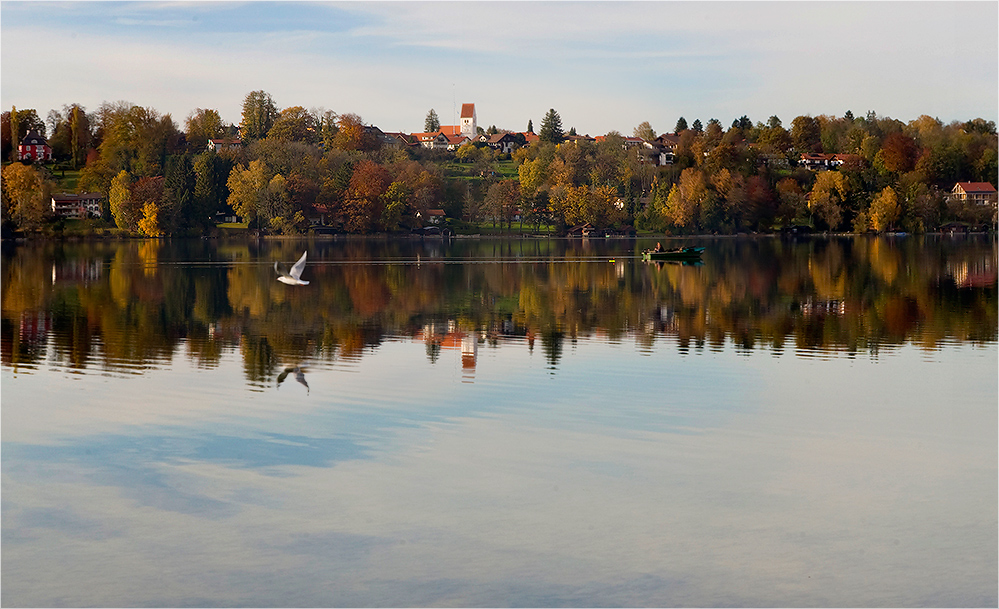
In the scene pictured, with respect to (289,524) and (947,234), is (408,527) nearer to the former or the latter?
(289,524)

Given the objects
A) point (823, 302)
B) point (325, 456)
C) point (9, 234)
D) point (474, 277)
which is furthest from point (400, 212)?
point (325, 456)

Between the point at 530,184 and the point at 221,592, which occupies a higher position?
the point at 530,184

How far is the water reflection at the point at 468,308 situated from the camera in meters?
35.8

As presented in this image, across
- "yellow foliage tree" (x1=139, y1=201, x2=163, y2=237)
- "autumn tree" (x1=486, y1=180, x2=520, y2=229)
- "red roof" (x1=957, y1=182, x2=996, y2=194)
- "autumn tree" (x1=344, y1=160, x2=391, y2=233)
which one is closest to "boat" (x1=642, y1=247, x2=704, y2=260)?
"autumn tree" (x1=344, y1=160, x2=391, y2=233)

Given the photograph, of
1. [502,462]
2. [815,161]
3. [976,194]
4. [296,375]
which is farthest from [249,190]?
[502,462]

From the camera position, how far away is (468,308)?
165 feet

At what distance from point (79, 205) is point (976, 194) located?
144 m

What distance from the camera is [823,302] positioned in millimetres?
50969

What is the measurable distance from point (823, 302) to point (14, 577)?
140 ft

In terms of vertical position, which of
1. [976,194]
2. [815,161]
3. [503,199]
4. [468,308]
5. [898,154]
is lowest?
[468,308]

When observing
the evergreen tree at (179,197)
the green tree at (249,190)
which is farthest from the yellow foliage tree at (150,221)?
the green tree at (249,190)

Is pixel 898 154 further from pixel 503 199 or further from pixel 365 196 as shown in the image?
pixel 365 196

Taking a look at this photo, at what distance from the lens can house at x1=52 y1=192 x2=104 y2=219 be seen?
566 ft

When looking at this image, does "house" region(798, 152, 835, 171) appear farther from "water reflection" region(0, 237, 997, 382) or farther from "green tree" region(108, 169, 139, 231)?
"green tree" region(108, 169, 139, 231)
